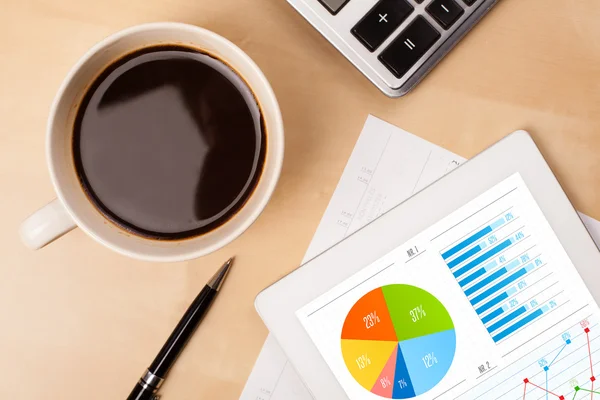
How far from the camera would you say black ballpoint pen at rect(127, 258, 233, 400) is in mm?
451

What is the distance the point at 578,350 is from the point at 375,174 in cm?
22

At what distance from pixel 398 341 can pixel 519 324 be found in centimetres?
10

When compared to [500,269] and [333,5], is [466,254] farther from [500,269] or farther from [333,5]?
[333,5]

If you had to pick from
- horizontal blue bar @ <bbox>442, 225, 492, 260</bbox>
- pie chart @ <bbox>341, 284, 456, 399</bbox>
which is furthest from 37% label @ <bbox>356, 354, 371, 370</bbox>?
horizontal blue bar @ <bbox>442, 225, 492, 260</bbox>

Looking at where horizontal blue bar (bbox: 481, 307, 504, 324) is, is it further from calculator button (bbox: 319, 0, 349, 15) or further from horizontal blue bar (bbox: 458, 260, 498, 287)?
calculator button (bbox: 319, 0, 349, 15)

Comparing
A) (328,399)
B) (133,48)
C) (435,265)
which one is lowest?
(328,399)

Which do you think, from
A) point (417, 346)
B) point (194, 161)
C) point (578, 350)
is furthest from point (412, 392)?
point (194, 161)

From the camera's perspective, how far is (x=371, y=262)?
44cm

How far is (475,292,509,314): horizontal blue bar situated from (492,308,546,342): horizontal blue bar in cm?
2

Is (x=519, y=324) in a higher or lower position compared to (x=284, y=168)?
lower

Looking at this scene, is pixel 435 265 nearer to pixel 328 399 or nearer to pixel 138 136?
pixel 328 399

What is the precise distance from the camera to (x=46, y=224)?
37 centimetres

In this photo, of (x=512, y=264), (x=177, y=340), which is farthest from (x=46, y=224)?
(x=512, y=264)

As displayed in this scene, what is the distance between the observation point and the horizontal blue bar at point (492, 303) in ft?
1.46
